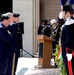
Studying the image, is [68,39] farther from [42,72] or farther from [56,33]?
[56,33]

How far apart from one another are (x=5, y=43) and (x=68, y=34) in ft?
5.47

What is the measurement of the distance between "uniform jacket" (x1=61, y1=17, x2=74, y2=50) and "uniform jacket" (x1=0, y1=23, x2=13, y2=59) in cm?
137

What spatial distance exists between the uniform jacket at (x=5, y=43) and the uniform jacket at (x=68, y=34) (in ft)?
4.49

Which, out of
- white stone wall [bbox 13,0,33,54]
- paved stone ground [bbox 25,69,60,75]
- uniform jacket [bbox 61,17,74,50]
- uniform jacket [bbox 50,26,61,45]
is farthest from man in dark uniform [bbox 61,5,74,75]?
white stone wall [bbox 13,0,33,54]

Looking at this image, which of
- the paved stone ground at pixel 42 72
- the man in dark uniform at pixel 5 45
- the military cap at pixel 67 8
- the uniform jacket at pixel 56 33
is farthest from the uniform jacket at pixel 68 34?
the uniform jacket at pixel 56 33

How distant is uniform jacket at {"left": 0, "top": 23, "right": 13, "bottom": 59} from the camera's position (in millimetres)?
7105

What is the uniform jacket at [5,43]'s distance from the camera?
23.3 feet

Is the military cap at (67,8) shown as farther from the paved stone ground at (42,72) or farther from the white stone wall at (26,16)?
the white stone wall at (26,16)

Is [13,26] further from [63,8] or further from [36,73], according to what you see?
[36,73]

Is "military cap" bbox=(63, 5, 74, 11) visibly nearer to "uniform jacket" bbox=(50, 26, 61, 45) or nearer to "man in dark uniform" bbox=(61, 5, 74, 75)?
"man in dark uniform" bbox=(61, 5, 74, 75)

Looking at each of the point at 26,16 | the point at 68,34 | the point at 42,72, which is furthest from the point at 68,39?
the point at 26,16

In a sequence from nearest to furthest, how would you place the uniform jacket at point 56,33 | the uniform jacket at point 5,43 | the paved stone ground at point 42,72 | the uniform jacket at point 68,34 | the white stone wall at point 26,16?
the uniform jacket at point 68,34 → the uniform jacket at point 5,43 → the paved stone ground at point 42,72 → the uniform jacket at point 56,33 → the white stone wall at point 26,16

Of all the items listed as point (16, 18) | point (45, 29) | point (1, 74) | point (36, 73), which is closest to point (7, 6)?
point (45, 29)

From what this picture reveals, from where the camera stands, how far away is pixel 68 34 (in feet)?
20.2
